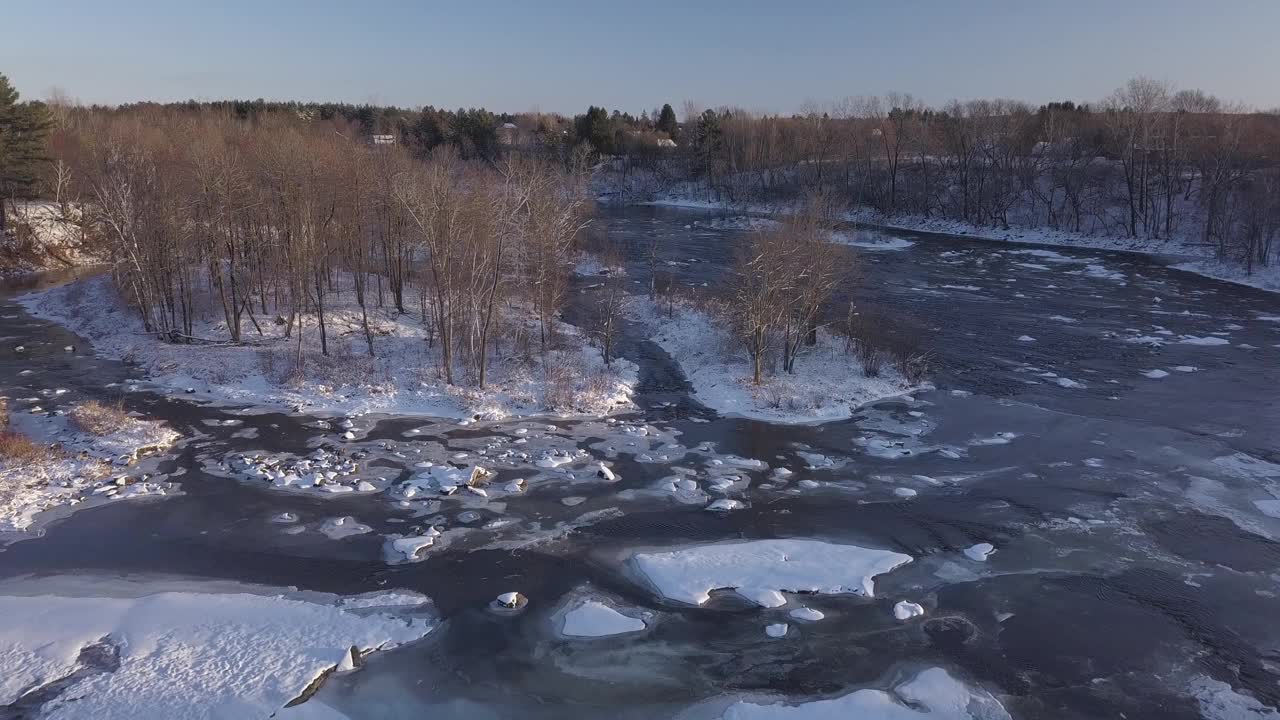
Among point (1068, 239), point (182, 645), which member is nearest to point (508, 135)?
point (1068, 239)

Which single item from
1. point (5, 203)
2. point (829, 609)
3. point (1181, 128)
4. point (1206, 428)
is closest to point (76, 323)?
point (5, 203)

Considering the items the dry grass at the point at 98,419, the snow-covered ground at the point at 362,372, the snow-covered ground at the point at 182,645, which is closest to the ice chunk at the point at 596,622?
the snow-covered ground at the point at 182,645

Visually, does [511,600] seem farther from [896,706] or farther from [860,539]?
[860,539]

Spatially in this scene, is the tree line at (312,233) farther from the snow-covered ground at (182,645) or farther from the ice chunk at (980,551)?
the ice chunk at (980,551)

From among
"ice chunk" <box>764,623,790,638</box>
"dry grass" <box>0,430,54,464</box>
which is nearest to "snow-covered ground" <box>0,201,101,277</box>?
"dry grass" <box>0,430,54,464</box>

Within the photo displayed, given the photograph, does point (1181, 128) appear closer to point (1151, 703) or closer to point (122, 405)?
point (1151, 703)

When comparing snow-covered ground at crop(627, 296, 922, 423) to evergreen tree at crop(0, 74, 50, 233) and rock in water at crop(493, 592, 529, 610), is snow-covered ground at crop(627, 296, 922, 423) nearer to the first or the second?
rock in water at crop(493, 592, 529, 610)
